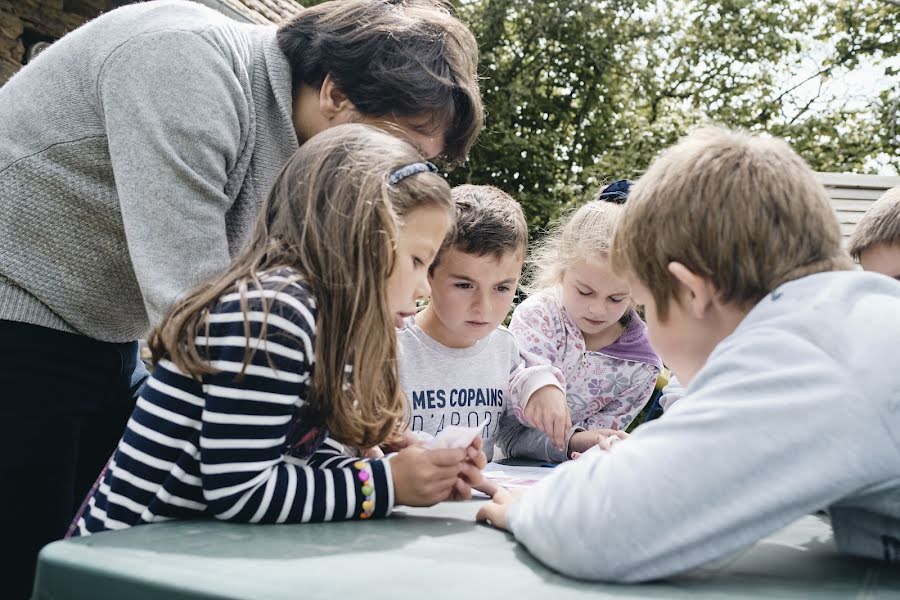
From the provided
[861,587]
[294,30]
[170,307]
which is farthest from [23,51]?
[861,587]

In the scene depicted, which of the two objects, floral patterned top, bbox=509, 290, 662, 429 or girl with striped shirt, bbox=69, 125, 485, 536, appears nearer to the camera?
girl with striped shirt, bbox=69, 125, 485, 536

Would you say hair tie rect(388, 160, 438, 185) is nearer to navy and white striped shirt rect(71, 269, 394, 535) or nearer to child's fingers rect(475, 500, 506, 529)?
navy and white striped shirt rect(71, 269, 394, 535)

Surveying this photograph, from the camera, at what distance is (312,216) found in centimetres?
150

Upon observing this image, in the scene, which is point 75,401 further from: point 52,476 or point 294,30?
point 294,30

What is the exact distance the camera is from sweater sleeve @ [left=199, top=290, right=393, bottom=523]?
1259mm

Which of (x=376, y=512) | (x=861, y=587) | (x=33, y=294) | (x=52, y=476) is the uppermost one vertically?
(x=33, y=294)

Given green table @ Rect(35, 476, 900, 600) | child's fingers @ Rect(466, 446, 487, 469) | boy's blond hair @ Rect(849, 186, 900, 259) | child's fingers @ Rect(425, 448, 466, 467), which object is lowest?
child's fingers @ Rect(466, 446, 487, 469)

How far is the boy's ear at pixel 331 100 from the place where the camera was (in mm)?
1925

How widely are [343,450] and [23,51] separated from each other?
665cm

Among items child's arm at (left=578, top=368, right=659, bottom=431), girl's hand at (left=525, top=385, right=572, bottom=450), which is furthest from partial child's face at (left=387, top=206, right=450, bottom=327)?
child's arm at (left=578, top=368, right=659, bottom=431)

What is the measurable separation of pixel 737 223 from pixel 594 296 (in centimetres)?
174

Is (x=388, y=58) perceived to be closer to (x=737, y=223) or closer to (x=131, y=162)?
(x=131, y=162)

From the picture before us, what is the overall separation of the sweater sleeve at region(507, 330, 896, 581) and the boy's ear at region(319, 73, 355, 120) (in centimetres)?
122

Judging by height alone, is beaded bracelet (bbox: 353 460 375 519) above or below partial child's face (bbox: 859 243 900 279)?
below
